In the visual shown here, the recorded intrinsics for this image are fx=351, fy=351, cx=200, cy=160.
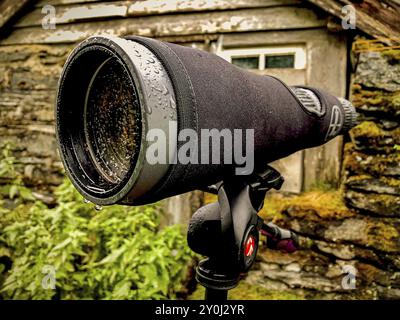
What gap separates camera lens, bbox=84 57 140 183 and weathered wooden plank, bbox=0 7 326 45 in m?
2.34

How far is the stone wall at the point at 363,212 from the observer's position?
2.34 metres

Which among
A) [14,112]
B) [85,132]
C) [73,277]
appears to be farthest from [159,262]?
[14,112]

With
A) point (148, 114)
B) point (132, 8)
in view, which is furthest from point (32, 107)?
point (148, 114)

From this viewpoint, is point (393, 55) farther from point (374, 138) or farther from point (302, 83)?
point (302, 83)

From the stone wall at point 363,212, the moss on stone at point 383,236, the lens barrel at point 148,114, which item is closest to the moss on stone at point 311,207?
the stone wall at point 363,212

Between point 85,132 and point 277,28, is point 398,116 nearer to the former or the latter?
point 277,28

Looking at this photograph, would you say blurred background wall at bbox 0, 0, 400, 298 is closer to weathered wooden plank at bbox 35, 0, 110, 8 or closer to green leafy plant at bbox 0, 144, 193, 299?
weathered wooden plank at bbox 35, 0, 110, 8

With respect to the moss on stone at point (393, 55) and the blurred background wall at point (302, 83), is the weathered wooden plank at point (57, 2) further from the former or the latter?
the moss on stone at point (393, 55)

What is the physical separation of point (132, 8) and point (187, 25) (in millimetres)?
558

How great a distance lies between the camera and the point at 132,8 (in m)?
3.17

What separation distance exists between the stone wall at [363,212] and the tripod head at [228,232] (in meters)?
1.61

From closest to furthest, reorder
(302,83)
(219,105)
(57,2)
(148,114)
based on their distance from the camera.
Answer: (148,114) < (219,105) < (302,83) < (57,2)

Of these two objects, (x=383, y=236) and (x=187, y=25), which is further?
(x=187, y=25)

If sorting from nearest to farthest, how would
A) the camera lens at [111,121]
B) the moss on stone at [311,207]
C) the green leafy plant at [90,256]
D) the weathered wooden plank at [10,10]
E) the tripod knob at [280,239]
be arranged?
the camera lens at [111,121] < the tripod knob at [280,239] < the green leafy plant at [90,256] < the moss on stone at [311,207] < the weathered wooden plank at [10,10]
